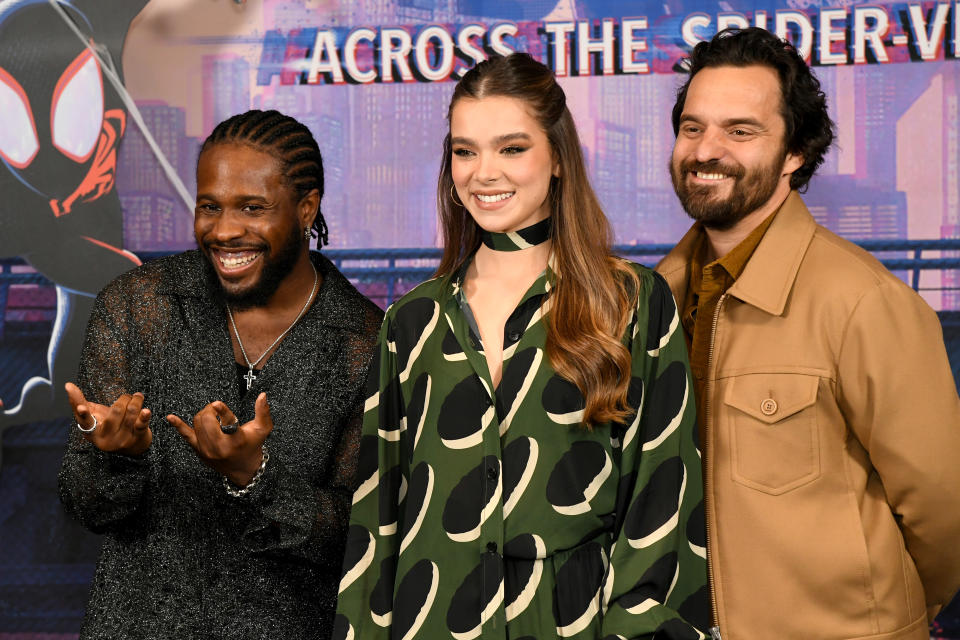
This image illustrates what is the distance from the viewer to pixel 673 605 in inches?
78.3

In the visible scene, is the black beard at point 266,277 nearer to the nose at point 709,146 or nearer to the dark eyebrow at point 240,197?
the dark eyebrow at point 240,197

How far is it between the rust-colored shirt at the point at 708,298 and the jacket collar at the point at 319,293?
0.78 metres

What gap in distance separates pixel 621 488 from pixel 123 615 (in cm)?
114

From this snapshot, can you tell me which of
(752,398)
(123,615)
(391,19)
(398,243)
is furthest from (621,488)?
(391,19)

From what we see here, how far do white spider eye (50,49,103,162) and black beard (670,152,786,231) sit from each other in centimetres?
229

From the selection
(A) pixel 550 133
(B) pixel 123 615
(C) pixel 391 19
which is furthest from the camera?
(C) pixel 391 19

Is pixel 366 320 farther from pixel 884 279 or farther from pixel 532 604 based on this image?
pixel 884 279

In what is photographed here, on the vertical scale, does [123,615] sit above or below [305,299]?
below

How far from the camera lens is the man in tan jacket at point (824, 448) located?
7.13ft

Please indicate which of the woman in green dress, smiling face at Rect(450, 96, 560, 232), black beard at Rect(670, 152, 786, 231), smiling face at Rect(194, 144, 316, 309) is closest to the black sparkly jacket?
smiling face at Rect(194, 144, 316, 309)

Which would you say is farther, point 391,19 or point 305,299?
point 391,19

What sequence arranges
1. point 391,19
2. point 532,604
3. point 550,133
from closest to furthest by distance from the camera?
point 532,604
point 550,133
point 391,19

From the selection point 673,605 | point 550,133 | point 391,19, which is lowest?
point 673,605

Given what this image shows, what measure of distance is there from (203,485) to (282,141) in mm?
817
